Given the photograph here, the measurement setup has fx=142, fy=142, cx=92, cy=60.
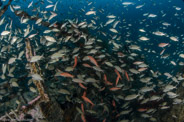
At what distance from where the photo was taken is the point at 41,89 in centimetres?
379

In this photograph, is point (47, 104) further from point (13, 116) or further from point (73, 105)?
point (73, 105)

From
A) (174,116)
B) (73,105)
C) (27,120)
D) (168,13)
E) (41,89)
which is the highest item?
(41,89)

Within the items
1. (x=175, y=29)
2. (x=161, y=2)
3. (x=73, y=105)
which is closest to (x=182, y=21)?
(x=175, y=29)

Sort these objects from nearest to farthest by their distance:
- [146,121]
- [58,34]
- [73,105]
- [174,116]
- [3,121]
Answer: [3,121]
[73,105]
[174,116]
[146,121]
[58,34]

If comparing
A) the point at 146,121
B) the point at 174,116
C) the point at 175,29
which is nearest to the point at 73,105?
the point at 146,121

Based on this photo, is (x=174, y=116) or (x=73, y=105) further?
(x=174, y=116)

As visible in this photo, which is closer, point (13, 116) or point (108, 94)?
point (13, 116)

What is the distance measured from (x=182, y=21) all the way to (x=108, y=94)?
39.5 m

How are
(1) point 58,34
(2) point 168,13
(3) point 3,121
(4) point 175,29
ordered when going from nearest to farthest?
(3) point 3,121, (1) point 58,34, (4) point 175,29, (2) point 168,13

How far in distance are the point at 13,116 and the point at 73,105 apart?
7.53ft

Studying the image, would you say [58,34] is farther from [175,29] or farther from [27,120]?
[175,29]

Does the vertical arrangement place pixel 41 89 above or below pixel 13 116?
above

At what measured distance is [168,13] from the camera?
48562 millimetres

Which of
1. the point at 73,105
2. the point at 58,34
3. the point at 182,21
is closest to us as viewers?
the point at 73,105
